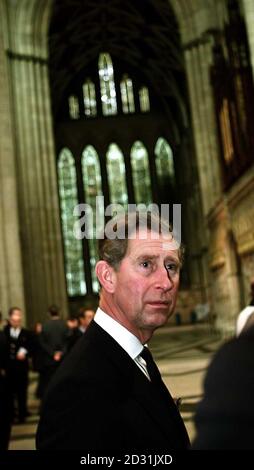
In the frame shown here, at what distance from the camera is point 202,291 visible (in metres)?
29.9

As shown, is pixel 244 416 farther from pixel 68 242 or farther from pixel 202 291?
pixel 68 242

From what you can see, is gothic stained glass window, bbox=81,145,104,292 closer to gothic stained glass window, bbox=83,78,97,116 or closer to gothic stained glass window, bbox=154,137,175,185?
gothic stained glass window, bbox=83,78,97,116

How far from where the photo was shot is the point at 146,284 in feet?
4.40

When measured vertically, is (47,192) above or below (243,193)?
above

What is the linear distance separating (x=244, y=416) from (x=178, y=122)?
34.8 metres

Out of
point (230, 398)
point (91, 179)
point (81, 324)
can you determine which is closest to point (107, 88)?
point (91, 179)

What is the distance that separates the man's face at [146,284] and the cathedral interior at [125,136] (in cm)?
963

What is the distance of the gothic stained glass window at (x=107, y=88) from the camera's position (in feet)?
116

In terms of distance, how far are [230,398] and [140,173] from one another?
34367mm

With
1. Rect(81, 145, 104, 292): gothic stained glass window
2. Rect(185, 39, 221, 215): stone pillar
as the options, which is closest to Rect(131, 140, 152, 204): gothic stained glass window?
Rect(81, 145, 104, 292): gothic stained glass window

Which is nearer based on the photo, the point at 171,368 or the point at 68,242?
the point at 171,368

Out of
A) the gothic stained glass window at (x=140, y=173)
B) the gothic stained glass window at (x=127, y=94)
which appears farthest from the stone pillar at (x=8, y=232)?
the gothic stained glass window at (x=127, y=94)
